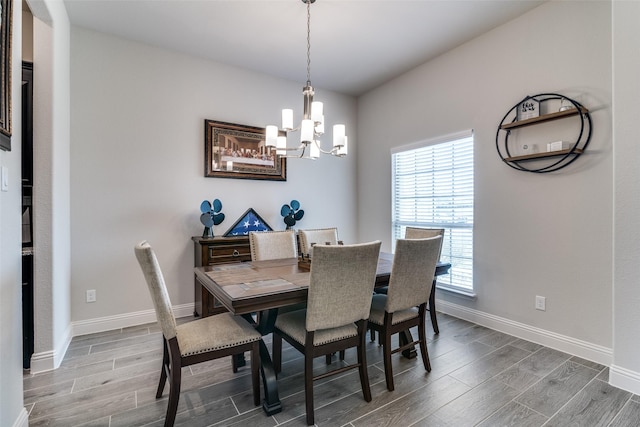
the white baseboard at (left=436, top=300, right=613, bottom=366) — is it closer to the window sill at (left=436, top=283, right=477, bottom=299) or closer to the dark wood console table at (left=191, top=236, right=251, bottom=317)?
the window sill at (left=436, top=283, right=477, bottom=299)

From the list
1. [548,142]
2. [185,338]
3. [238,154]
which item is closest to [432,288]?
[548,142]

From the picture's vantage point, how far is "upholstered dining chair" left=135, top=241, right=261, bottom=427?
1604mm

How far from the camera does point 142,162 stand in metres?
3.29

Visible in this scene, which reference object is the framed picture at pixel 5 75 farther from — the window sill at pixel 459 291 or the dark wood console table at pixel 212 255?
the window sill at pixel 459 291

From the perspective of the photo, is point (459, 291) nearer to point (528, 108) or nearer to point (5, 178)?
point (528, 108)

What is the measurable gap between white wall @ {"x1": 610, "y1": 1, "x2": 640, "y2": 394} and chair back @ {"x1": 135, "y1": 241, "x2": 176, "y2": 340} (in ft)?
9.27

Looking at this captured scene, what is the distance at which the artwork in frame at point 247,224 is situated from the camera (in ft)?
12.2

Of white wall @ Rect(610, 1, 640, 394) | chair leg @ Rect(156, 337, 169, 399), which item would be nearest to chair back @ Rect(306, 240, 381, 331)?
chair leg @ Rect(156, 337, 169, 399)

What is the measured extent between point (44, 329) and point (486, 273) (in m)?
3.86

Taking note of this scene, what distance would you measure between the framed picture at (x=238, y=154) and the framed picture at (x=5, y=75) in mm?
2102

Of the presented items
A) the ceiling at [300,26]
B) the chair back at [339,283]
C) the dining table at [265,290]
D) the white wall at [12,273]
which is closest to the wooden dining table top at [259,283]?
the dining table at [265,290]

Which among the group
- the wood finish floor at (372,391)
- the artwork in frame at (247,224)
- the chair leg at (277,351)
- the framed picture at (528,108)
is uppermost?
the framed picture at (528,108)

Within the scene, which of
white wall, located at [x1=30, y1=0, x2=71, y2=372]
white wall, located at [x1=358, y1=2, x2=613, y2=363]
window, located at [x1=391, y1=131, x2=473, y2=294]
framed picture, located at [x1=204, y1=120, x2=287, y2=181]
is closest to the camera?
white wall, located at [x1=30, y1=0, x2=71, y2=372]

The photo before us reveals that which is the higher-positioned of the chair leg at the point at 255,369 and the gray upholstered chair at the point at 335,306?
the gray upholstered chair at the point at 335,306
